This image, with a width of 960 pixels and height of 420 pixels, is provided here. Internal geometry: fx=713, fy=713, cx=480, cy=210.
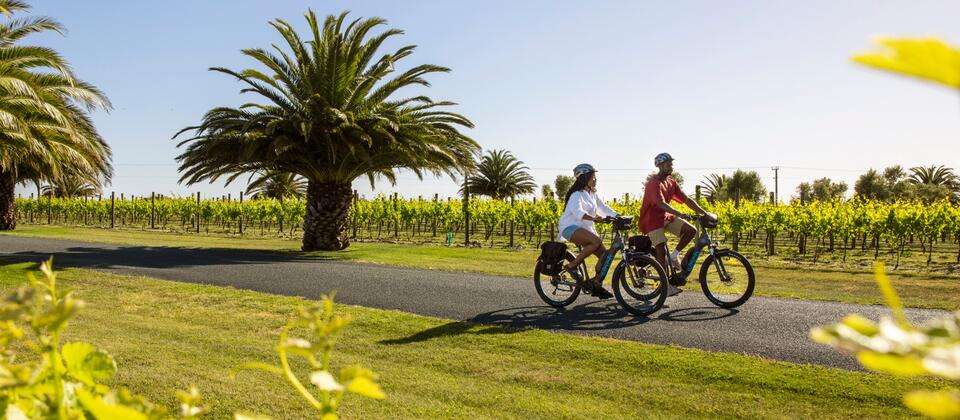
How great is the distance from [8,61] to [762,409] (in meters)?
16.6

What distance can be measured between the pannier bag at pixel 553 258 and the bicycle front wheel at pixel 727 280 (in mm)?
1677

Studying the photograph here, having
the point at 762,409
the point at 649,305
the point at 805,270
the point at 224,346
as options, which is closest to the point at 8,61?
the point at 224,346

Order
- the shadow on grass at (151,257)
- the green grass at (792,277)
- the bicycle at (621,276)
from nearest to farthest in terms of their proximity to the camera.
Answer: the bicycle at (621,276) → the green grass at (792,277) → the shadow on grass at (151,257)

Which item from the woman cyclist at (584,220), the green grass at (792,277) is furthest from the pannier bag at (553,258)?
the green grass at (792,277)

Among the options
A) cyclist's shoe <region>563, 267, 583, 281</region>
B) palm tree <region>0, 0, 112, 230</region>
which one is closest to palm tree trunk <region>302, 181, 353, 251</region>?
palm tree <region>0, 0, 112, 230</region>

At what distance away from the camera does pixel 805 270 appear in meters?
15.4

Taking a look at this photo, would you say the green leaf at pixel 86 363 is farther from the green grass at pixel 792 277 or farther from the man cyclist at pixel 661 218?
the green grass at pixel 792 277

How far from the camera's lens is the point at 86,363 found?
100 cm

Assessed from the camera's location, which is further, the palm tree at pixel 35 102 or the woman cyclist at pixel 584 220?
the palm tree at pixel 35 102

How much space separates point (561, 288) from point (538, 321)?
992 millimetres

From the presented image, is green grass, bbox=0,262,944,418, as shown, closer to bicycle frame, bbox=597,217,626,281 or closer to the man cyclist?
bicycle frame, bbox=597,217,626,281

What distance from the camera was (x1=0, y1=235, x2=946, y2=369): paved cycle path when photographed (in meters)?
Result: 6.89

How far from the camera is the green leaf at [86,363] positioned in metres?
0.98

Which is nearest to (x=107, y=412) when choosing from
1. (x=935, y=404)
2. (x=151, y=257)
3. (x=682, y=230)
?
(x=935, y=404)
